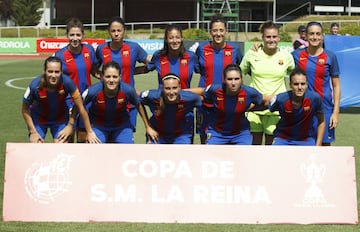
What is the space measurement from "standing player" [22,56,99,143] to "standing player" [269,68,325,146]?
1.88 m

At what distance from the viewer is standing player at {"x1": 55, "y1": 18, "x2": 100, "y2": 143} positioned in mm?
6863

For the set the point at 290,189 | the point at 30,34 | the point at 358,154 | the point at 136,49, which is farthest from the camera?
the point at 30,34

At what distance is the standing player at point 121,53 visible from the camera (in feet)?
22.8

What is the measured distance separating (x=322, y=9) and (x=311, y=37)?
42923 millimetres

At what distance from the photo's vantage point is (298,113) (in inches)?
237

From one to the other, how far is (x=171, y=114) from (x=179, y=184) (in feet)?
3.63

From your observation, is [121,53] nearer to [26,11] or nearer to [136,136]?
[136,136]

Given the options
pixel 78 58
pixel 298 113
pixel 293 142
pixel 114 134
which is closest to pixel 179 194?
pixel 114 134

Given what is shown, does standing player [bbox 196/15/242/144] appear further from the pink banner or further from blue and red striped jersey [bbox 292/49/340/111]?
the pink banner

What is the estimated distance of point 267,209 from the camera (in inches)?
209

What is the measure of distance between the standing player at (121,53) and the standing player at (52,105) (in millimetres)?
871

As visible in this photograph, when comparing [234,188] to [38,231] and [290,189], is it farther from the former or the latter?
[38,231]

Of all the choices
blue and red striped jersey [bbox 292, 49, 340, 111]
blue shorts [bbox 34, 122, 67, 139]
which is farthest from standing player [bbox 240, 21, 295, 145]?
blue shorts [bbox 34, 122, 67, 139]

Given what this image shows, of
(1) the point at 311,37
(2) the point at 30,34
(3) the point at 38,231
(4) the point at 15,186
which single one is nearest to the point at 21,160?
(4) the point at 15,186
